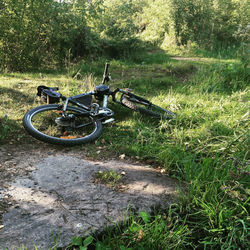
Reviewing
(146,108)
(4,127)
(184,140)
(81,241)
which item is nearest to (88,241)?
(81,241)

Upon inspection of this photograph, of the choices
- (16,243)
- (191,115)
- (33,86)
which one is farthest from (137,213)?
(33,86)

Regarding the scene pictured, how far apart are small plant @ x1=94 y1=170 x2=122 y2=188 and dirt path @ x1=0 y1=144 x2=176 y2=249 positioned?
6 centimetres

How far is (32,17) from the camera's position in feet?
22.9

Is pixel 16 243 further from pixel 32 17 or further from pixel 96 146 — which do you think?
pixel 32 17

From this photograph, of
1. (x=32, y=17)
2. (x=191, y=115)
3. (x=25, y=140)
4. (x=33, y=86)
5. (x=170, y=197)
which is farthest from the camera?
(x=32, y=17)

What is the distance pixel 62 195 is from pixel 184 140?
1.97 meters

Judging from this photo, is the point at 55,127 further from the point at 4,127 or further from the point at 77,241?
the point at 77,241

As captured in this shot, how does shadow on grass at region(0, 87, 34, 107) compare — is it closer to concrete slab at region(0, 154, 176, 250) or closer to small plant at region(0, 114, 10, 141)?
small plant at region(0, 114, 10, 141)

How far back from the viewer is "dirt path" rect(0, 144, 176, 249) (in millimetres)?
1839

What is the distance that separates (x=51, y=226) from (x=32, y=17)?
6.68m

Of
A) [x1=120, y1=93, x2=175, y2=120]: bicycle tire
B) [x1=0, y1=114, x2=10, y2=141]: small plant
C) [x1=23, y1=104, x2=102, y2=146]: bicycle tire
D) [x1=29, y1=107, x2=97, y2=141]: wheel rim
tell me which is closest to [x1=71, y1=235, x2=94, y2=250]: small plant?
[x1=23, y1=104, x2=102, y2=146]: bicycle tire

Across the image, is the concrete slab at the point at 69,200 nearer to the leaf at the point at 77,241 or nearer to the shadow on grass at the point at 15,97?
the leaf at the point at 77,241

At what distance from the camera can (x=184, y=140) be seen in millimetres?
3576

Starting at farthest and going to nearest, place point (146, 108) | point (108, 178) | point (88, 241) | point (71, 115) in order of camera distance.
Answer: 1. point (146, 108)
2. point (71, 115)
3. point (108, 178)
4. point (88, 241)
